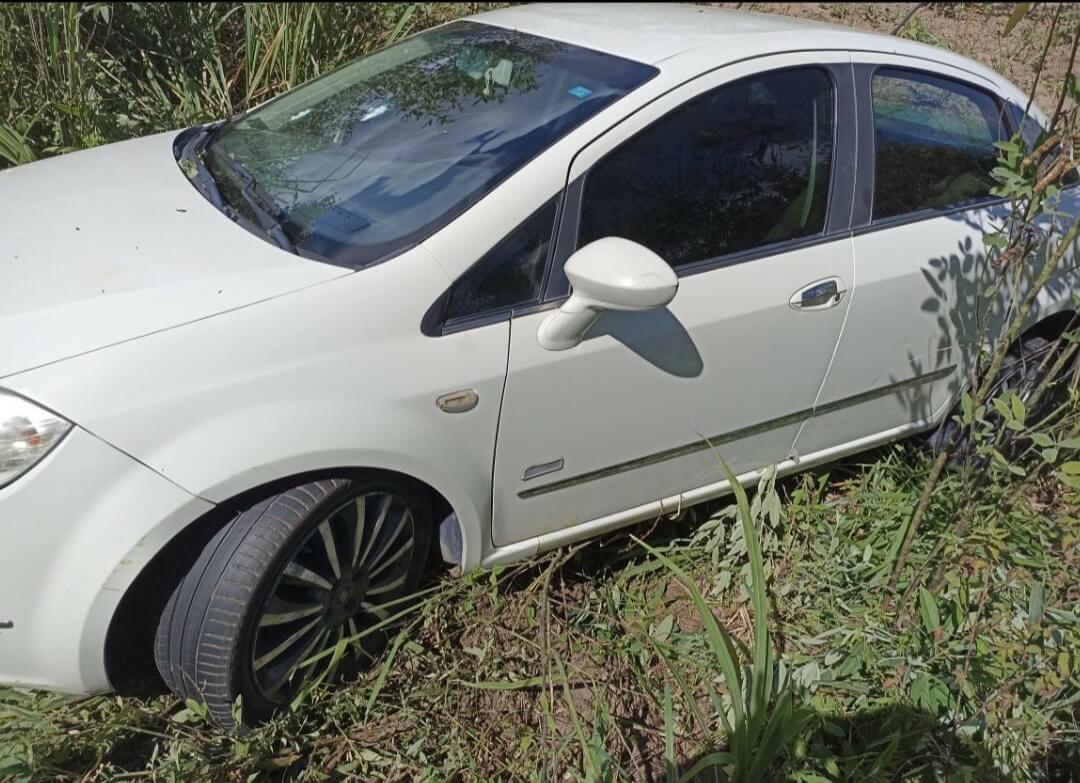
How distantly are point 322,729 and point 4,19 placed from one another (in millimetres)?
3439

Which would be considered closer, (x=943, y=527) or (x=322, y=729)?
(x=322, y=729)

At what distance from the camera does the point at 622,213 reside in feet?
7.16

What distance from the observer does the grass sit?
1988mm

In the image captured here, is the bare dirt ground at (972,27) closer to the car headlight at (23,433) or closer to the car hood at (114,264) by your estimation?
the car hood at (114,264)

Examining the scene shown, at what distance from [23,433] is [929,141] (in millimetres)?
2517

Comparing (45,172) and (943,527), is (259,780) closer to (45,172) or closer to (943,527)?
(45,172)

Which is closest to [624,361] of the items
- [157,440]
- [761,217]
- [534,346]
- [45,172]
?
[534,346]

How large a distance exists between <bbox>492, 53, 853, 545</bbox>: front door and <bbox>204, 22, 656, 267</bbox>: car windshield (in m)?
0.21

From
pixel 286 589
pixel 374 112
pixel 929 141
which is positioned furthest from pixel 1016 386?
pixel 286 589

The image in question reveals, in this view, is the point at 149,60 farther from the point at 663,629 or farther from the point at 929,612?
the point at 929,612

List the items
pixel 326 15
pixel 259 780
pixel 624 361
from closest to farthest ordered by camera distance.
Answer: pixel 259 780, pixel 624 361, pixel 326 15

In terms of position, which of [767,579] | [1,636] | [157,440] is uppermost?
[157,440]

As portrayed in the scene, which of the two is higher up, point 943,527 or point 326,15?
point 326,15

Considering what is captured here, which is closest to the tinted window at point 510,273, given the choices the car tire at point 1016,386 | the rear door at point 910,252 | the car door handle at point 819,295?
the car door handle at point 819,295
